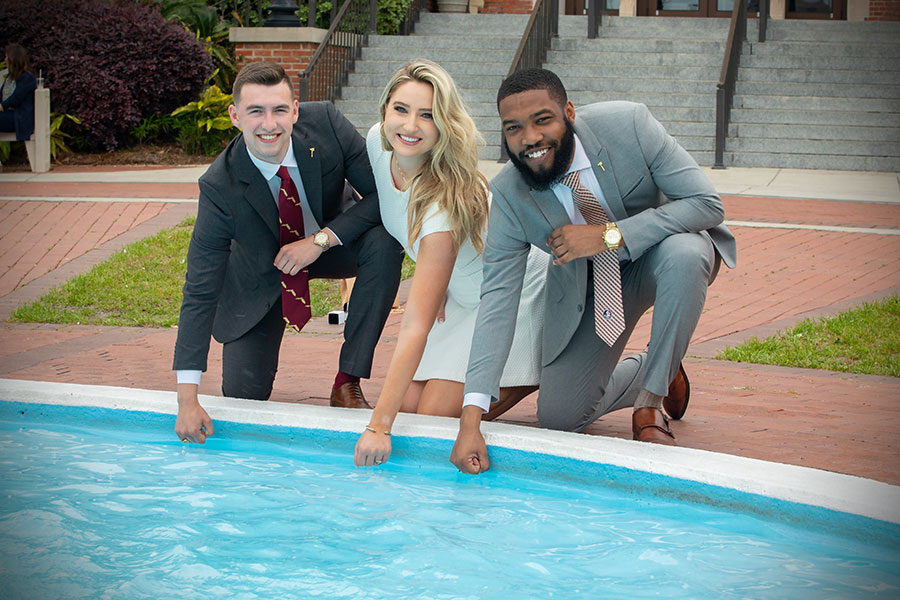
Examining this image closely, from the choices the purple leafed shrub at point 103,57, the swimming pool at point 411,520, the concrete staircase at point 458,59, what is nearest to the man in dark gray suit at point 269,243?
the swimming pool at point 411,520

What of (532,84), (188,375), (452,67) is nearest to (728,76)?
(452,67)

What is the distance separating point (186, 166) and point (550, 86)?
10201mm

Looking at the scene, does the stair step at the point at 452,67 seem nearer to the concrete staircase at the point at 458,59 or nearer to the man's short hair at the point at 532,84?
the concrete staircase at the point at 458,59

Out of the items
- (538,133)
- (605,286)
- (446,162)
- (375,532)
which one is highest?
(538,133)

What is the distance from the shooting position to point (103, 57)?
13.2 metres

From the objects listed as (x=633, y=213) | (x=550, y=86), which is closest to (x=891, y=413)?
(x=633, y=213)

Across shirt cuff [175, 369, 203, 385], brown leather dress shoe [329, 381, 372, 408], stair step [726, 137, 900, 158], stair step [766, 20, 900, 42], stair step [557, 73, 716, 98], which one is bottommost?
brown leather dress shoe [329, 381, 372, 408]

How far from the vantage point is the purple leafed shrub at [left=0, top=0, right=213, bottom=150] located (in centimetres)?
1315

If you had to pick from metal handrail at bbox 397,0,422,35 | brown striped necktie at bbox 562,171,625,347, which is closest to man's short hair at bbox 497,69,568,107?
brown striped necktie at bbox 562,171,625,347

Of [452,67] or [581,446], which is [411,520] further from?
[452,67]

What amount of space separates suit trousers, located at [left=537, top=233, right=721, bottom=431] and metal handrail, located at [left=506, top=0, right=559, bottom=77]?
8.62 meters

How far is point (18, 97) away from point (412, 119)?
9.82 m

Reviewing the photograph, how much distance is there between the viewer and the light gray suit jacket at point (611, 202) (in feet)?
11.7

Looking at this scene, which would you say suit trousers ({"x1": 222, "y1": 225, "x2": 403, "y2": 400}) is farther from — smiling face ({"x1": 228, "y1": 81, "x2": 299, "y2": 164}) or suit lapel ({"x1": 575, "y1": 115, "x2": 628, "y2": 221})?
suit lapel ({"x1": 575, "y1": 115, "x2": 628, "y2": 221})
